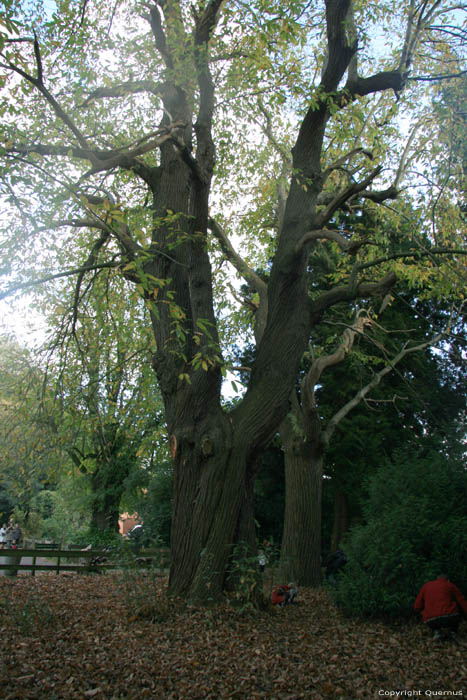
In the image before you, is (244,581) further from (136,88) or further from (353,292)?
(136,88)

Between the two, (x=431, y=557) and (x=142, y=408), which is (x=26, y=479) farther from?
(x=431, y=557)

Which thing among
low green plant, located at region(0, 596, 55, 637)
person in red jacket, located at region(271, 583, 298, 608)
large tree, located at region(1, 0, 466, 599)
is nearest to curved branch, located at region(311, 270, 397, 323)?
large tree, located at region(1, 0, 466, 599)

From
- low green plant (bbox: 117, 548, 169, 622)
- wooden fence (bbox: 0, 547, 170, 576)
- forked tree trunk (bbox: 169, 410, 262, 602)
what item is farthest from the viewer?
wooden fence (bbox: 0, 547, 170, 576)

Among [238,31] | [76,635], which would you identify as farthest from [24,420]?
[238,31]

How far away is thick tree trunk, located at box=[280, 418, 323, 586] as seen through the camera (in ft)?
39.0

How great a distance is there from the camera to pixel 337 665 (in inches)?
215

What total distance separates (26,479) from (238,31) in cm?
854

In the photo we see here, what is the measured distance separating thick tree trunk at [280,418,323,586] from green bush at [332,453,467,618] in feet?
8.41

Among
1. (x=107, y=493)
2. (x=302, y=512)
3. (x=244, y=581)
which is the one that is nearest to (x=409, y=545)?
(x=244, y=581)

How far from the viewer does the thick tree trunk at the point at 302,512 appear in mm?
11874

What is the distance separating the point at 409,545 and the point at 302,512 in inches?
173

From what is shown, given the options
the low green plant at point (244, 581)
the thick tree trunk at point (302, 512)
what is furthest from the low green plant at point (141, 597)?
the thick tree trunk at point (302, 512)

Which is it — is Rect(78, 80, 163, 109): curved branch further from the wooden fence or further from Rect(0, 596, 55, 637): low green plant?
Rect(0, 596, 55, 637): low green plant

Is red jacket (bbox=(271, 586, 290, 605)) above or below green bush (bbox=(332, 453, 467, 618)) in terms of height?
below
